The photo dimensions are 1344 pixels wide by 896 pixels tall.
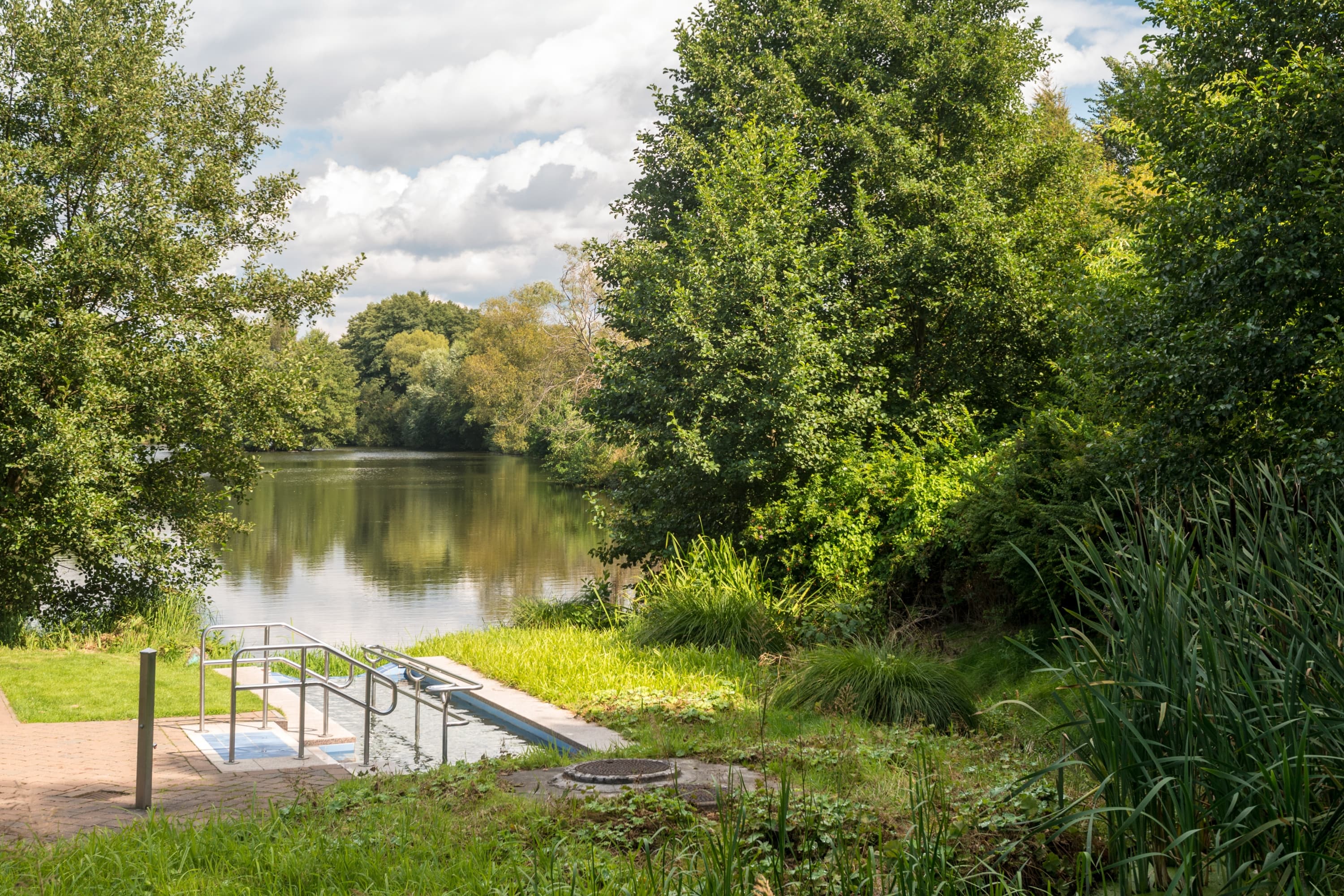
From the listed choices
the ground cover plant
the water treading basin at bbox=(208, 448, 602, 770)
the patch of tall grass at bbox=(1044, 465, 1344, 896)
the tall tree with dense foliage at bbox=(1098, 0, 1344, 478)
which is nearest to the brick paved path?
the ground cover plant

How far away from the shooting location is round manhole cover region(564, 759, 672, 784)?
572cm

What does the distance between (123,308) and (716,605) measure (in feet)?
29.6

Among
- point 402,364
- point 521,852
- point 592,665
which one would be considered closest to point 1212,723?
point 521,852

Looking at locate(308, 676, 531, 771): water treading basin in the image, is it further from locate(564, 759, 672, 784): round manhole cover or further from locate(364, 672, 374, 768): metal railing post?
locate(564, 759, 672, 784): round manhole cover

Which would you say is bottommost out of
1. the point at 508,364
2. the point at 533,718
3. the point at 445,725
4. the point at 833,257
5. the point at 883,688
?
the point at 533,718

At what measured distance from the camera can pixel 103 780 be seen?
→ 266 inches

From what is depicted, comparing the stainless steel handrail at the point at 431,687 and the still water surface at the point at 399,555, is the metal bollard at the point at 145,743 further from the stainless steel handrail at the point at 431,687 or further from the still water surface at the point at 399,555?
the still water surface at the point at 399,555

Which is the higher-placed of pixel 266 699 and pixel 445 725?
pixel 445 725

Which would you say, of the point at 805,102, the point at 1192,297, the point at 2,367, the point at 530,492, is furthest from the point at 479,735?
the point at 530,492

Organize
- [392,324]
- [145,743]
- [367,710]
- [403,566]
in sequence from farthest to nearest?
[392,324] < [403,566] < [367,710] < [145,743]

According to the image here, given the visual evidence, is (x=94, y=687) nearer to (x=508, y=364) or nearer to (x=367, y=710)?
(x=367, y=710)

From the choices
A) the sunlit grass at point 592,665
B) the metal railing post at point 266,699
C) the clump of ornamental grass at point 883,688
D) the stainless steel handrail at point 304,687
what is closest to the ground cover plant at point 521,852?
the stainless steel handrail at point 304,687

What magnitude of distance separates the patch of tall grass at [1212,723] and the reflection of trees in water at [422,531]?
17.1 meters

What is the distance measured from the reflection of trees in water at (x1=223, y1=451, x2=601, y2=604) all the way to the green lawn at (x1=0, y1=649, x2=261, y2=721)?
672 cm
